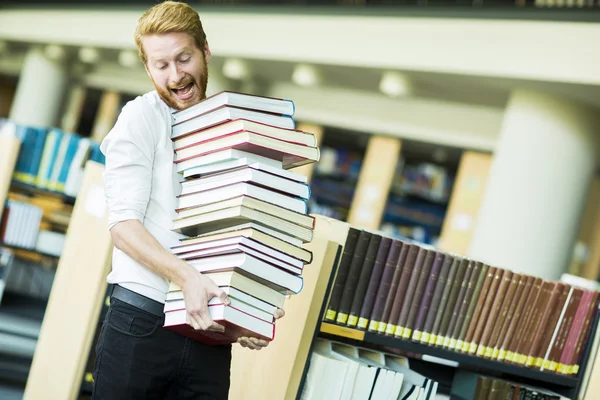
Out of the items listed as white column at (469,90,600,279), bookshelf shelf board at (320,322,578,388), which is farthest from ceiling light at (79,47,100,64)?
bookshelf shelf board at (320,322,578,388)

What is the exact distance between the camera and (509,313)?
3090 mm

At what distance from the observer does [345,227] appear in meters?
2.76

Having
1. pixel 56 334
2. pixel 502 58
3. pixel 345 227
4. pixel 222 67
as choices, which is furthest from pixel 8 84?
pixel 345 227

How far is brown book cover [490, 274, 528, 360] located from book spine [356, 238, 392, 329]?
0.61m

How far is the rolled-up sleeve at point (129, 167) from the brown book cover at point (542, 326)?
207 cm

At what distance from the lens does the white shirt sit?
1625 millimetres

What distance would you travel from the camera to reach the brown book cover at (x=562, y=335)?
315 centimetres

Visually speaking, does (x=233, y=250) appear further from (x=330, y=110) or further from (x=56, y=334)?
(x=330, y=110)

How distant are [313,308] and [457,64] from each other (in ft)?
15.9

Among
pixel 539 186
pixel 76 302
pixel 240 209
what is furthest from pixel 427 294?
pixel 539 186

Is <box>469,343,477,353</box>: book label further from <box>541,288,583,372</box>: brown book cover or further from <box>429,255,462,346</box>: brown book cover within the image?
<box>541,288,583,372</box>: brown book cover

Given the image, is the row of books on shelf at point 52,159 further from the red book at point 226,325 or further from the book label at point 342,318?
the red book at point 226,325

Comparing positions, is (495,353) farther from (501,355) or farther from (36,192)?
(36,192)

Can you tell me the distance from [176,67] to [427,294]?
1.64 meters
